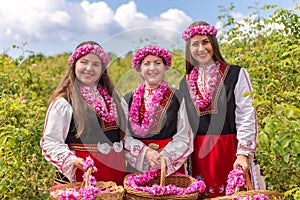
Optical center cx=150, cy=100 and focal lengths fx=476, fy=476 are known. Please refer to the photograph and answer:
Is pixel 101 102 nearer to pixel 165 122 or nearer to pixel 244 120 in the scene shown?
pixel 165 122

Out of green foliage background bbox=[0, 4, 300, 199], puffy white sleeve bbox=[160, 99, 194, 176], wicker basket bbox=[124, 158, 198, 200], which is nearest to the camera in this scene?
green foliage background bbox=[0, 4, 300, 199]

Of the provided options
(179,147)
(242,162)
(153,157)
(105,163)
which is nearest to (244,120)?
(242,162)

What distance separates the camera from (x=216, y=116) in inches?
100

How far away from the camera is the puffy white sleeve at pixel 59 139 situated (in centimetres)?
236

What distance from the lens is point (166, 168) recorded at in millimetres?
2475

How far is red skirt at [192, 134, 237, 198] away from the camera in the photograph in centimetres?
252

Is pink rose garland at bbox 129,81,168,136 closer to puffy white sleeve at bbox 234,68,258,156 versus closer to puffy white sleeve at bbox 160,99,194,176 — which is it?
puffy white sleeve at bbox 160,99,194,176

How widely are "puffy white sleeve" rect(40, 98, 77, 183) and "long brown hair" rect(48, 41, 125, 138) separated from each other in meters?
0.04

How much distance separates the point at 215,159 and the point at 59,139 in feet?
2.69

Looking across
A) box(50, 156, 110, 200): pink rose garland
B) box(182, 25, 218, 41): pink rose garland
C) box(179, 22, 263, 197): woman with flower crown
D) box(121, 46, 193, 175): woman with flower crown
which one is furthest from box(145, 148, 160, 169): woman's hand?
box(182, 25, 218, 41): pink rose garland

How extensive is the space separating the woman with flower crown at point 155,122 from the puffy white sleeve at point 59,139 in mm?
324

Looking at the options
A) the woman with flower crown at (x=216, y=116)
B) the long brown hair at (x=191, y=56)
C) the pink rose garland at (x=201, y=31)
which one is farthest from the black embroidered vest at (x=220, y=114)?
the pink rose garland at (x=201, y=31)

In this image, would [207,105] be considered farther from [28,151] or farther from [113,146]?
[28,151]

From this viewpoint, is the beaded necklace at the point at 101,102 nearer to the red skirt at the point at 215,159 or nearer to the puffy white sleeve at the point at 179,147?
the puffy white sleeve at the point at 179,147
